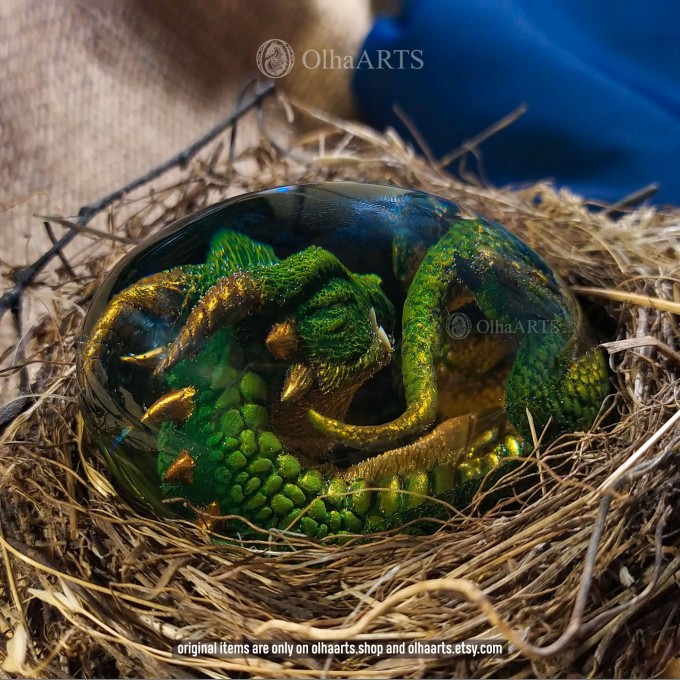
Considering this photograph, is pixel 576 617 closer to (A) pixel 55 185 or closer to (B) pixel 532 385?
(B) pixel 532 385

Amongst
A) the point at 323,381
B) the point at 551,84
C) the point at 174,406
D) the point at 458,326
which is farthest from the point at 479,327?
the point at 551,84

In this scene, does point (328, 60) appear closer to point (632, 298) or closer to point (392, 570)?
point (632, 298)

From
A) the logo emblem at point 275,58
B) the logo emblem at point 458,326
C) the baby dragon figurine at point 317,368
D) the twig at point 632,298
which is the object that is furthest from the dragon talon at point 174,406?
the logo emblem at point 275,58

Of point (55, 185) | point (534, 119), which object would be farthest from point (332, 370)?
point (534, 119)

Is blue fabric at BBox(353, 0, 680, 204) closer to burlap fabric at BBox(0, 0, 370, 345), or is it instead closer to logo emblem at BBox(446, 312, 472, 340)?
burlap fabric at BBox(0, 0, 370, 345)

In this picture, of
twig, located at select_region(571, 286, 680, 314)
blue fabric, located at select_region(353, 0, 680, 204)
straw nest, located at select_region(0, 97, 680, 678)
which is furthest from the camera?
blue fabric, located at select_region(353, 0, 680, 204)

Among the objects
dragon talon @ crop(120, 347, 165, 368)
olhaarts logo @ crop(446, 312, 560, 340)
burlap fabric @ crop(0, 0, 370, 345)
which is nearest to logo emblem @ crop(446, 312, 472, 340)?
olhaarts logo @ crop(446, 312, 560, 340)

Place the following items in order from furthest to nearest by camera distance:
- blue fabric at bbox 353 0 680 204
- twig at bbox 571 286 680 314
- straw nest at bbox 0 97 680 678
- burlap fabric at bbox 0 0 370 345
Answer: blue fabric at bbox 353 0 680 204, burlap fabric at bbox 0 0 370 345, twig at bbox 571 286 680 314, straw nest at bbox 0 97 680 678
